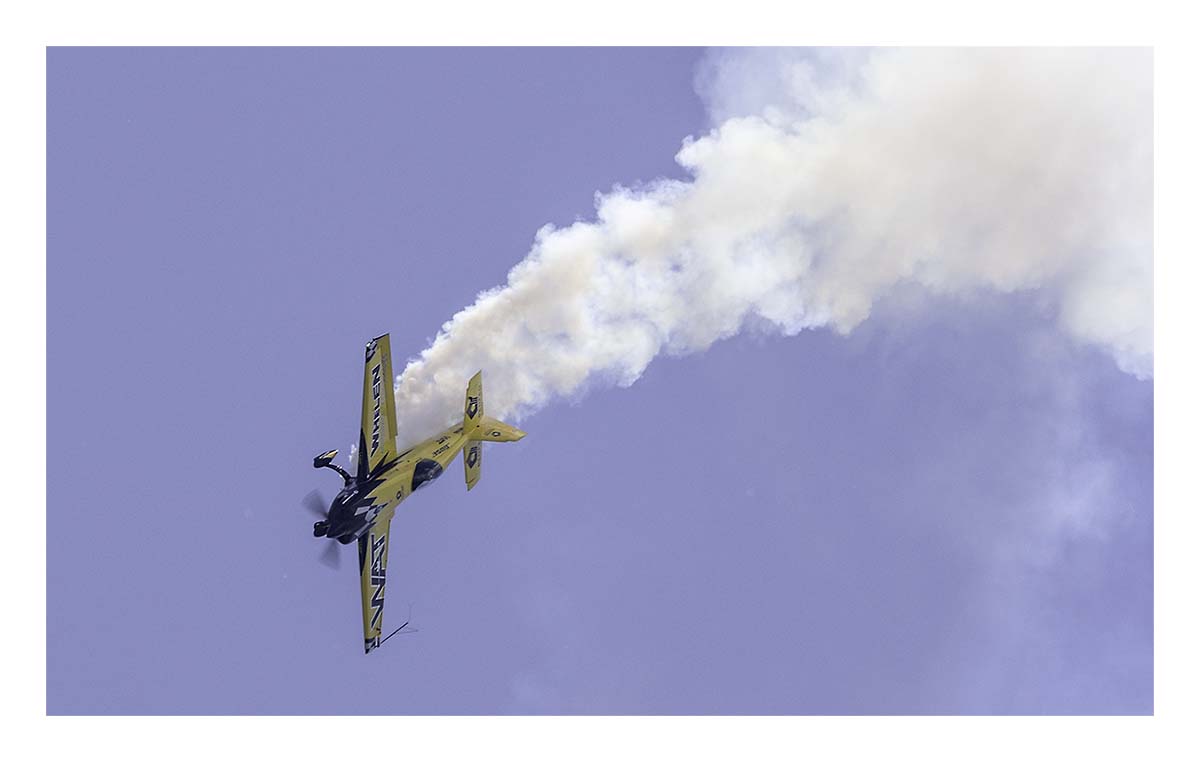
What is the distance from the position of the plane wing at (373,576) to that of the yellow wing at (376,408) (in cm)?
256

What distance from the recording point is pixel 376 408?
5581 cm

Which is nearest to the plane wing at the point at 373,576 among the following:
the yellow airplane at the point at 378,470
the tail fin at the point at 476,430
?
the yellow airplane at the point at 378,470

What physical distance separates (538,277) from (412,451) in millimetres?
8191

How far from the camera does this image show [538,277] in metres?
60.4

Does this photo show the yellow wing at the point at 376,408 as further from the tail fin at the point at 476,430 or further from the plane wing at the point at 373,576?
the tail fin at the point at 476,430

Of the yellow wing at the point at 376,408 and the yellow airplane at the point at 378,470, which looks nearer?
the yellow airplane at the point at 378,470

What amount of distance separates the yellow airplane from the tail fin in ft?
0.12

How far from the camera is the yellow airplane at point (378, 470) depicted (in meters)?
55.2

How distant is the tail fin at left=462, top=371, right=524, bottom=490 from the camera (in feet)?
196

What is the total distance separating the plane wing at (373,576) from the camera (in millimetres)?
57750

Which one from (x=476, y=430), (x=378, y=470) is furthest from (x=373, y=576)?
(x=476, y=430)

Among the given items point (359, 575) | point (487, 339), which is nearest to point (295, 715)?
point (359, 575)

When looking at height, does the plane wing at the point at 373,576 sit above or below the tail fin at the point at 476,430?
below

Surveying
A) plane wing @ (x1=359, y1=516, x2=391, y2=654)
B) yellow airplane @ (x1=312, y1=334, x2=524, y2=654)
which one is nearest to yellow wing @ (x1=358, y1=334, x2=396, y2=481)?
yellow airplane @ (x1=312, y1=334, x2=524, y2=654)
